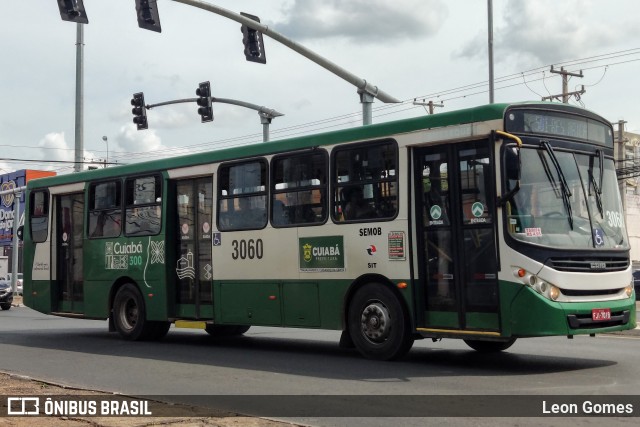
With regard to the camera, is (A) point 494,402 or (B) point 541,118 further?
(B) point 541,118

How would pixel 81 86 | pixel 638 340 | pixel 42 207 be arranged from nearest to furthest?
pixel 638 340 < pixel 42 207 < pixel 81 86

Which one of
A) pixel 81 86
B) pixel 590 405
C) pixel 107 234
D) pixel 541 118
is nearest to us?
pixel 590 405

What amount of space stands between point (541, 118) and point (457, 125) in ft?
3.47

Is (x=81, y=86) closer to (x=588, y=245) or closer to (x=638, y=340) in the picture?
(x=638, y=340)

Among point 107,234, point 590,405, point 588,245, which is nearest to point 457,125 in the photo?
point 588,245

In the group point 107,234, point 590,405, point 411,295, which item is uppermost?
point 107,234

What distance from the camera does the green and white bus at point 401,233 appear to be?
35.8ft

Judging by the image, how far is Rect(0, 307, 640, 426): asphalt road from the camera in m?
9.63

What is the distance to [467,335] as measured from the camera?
11.2m

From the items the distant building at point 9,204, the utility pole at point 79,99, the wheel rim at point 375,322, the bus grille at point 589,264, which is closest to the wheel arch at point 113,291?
the wheel rim at point 375,322

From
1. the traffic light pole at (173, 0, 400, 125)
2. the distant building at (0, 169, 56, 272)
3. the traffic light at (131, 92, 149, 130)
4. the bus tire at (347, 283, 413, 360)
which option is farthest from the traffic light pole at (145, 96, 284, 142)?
the distant building at (0, 169, 56, 272)

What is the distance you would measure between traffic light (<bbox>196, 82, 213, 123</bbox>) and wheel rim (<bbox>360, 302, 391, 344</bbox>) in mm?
14062

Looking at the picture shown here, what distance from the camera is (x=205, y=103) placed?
2558cm

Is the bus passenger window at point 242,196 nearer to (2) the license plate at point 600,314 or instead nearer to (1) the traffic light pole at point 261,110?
(2) the license plate at point 600,314
